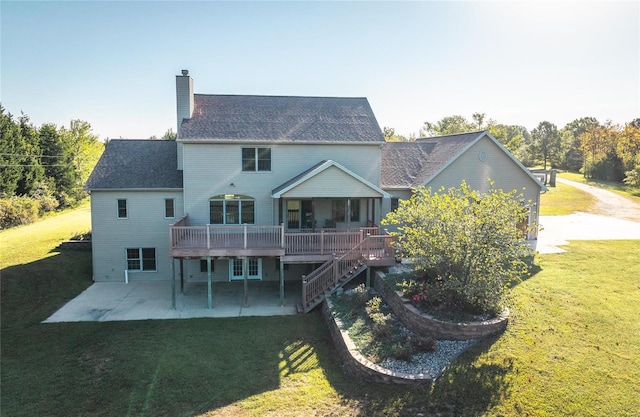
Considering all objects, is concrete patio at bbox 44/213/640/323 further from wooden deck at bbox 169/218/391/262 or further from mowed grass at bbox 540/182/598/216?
mowed grass at bbox 540/182/598/216

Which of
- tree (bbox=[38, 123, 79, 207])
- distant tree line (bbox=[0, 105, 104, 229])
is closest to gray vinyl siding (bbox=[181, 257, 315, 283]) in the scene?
distant tree line (bbox=[0, 105, 104, 229])

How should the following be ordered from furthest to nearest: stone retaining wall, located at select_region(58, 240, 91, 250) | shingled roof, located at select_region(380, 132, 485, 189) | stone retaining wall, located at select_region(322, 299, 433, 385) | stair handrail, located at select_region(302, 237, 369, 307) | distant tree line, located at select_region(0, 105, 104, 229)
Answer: distant tree line, located at select_region(0, 105, 104, 229) → stone retaining wall, located at select_region(58, 240, 91, 250) → shingled roof, located at select_region(380, 132, 485, 189) → stair handrail, located at select_region(302, 237, 369, 307) → stone retaining wall, located at select_region(322, 299, 433, 385)

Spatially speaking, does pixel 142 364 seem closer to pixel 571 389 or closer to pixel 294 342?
pixel 294 342

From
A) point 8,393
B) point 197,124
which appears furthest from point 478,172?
point 8,393

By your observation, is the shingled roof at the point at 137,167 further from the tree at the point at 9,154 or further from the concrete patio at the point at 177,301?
the tree at the point at 9,154

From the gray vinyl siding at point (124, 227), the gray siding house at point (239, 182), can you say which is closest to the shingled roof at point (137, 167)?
the gray siding house at point (239, 182)

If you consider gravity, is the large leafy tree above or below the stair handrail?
above
